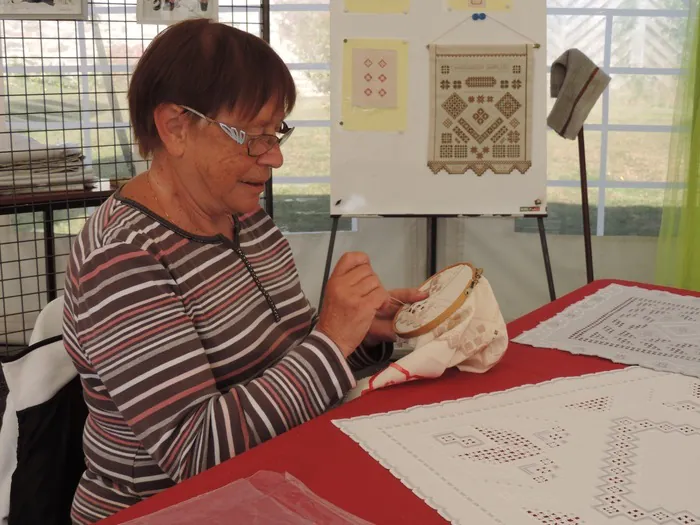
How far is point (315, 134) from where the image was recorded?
11.7ft

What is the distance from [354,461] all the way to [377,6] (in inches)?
94.2

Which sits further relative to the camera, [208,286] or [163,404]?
[208,286]

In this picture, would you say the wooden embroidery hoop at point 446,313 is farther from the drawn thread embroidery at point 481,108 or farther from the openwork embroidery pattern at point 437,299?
the drawn thread embroidery at point 481,108

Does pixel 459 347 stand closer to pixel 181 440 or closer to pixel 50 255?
pixel 181 440

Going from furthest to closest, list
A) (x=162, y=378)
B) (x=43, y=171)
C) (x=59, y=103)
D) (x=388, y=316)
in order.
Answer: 1. (x=59, y=103)
2. (x=43, y=171)
3. (x=388, y=316)
4. (x=162, y=378)

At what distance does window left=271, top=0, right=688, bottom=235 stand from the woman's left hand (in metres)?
2.30

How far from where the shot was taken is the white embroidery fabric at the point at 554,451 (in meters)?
Result: 0.76

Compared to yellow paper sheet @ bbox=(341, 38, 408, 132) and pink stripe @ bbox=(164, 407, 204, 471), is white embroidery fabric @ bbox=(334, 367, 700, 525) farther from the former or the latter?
yellow paper sheet @ bbox=(341, 38, 408, 132)

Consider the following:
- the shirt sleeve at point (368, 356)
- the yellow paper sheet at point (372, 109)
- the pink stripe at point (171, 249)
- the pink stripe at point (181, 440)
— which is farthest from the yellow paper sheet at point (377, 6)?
the pink stripe at point (181, 440)

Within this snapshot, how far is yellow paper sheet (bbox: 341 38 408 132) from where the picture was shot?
117 inches

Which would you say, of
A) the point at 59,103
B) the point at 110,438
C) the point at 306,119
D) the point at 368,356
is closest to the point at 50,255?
the point at 59,103

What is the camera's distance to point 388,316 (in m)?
1.31

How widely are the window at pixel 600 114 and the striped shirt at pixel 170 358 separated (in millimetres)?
2421

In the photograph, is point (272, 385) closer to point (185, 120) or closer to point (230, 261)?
point (230, 261)
